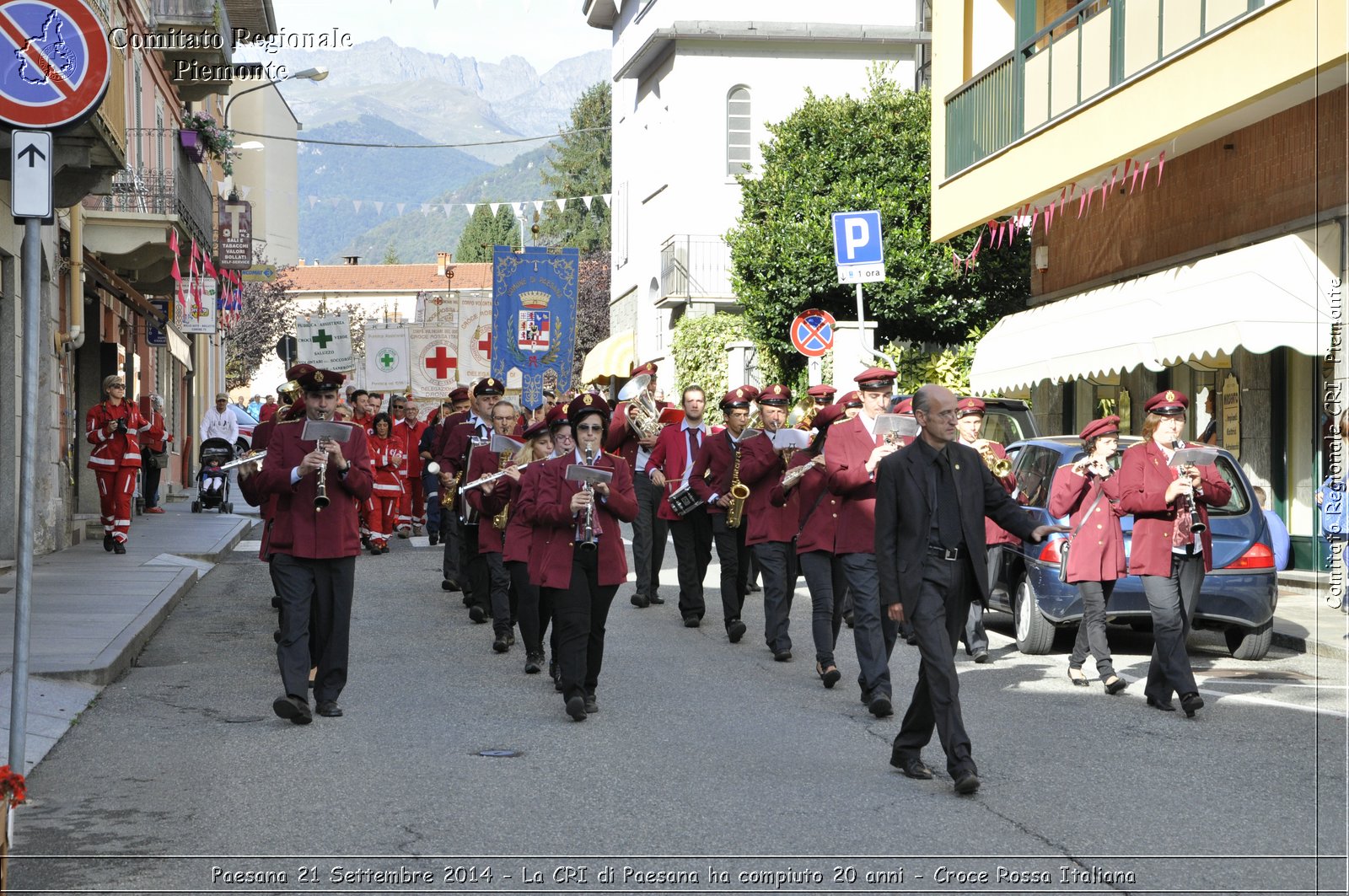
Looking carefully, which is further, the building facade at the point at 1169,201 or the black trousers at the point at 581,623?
the building facade at the point at 1169,201

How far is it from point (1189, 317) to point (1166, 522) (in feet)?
25.3

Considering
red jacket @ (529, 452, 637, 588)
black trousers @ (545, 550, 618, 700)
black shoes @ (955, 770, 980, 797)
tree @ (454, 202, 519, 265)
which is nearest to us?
black shoes @ (955, 770, 980, 797)

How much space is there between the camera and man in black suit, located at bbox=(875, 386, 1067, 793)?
763 cm

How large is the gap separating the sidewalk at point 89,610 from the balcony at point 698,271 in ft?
57.8

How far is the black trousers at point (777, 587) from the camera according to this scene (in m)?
11.8

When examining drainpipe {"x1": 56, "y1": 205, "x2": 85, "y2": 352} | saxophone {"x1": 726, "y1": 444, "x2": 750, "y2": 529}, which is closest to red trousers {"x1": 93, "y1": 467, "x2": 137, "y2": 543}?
drainpipe {"x1": 56, "y1": 205, "x2": 85, "y2": 352}

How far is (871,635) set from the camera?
9695mm

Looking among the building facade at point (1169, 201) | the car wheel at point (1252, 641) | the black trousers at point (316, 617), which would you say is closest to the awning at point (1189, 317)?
the building facade at point (1169, 201)

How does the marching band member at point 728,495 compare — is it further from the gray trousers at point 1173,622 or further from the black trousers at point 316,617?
the black trousers at point 316,617

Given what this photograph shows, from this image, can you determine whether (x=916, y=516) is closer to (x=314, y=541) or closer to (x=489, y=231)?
(x=314, y=541)

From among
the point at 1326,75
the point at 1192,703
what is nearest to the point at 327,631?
the point at 1192,703

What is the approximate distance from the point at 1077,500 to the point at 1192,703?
6.69ft

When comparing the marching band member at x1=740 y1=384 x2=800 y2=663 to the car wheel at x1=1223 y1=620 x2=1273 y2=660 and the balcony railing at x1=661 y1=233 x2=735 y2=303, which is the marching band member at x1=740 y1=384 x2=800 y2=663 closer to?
the car wheel at x1=1223 y1=620 x2=1273 y2=660

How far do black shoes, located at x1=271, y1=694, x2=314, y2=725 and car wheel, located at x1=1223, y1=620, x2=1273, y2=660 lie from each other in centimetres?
699
